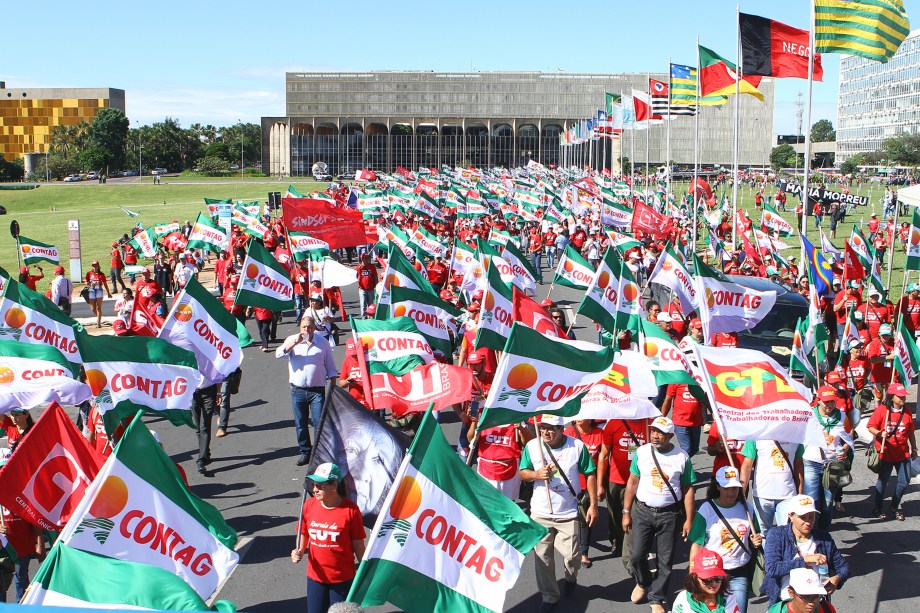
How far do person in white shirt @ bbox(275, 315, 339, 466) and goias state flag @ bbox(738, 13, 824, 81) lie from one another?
15.0 m

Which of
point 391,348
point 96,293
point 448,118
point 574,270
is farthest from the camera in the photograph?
point 448,118

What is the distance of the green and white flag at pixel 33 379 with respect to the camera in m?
8.41

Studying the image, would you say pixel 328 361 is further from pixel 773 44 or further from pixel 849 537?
pixel 773 44

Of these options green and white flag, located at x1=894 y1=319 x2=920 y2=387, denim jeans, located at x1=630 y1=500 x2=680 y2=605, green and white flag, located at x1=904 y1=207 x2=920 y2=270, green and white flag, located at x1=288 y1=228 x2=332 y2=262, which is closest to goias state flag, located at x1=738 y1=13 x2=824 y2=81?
green and white flag, located at x1=904 y1=207 x2=920 y2=270

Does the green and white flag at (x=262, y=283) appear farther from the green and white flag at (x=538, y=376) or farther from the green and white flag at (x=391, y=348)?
the green and white flag at (x=538, y=376)

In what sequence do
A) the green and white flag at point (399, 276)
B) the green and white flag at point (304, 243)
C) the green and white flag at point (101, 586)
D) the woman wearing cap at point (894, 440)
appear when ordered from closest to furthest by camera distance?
the green and white flag at point (101, 586) < the woman wearing cap at point (894, 440) < the green and white flag at point (399, 276) < the green and white flag at point (304, 243)

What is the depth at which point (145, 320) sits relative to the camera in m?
12.9

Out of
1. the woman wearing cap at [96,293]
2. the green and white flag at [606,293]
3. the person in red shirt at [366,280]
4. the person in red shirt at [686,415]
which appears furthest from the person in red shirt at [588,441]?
the woman wearing cap at [96,293]

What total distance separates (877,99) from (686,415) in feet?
485

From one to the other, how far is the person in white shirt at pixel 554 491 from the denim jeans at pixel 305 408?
3.73 meters

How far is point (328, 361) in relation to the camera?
420 inches

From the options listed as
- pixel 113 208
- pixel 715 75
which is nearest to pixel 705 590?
pixel 715 75

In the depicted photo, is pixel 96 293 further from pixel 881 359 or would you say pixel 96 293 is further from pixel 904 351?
pixel 904 351

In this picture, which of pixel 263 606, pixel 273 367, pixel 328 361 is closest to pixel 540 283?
pixel 273 367
